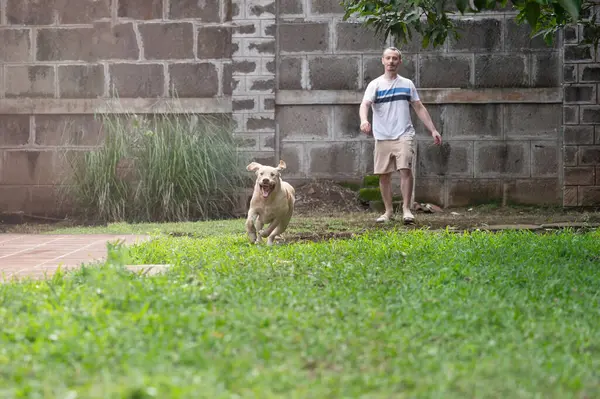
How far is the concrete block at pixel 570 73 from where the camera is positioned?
37.6ft

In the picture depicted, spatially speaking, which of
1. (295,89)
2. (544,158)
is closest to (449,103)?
(544,158)

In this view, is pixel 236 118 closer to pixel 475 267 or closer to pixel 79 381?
pixel 475 267

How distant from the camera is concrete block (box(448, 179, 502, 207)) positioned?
1170 centimetres

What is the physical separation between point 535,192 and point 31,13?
716 cm

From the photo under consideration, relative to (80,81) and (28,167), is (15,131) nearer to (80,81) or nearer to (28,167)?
(28,167)

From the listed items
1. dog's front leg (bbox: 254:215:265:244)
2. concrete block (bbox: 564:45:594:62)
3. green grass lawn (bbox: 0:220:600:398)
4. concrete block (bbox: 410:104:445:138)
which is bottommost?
green grass lawn (bbox: 0:220:600:398)

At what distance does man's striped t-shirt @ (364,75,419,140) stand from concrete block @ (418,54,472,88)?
1636 millimetres

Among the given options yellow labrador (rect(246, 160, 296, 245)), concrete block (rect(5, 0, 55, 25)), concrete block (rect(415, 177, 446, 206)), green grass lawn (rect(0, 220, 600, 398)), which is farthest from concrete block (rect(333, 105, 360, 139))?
green grass lawn (rect(0, 220, 600, 398))

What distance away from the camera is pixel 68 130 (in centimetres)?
1189

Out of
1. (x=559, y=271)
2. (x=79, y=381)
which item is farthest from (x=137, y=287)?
(x=559, y=271)

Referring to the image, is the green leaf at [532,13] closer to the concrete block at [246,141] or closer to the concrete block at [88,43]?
the concrete block at [246,141]

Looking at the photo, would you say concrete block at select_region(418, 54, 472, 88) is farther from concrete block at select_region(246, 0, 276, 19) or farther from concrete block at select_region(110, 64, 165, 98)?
concrete block at select_region(110, 64, 165, 98)

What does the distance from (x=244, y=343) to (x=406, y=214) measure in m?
6.31

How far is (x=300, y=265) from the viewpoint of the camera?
19.0 feet
